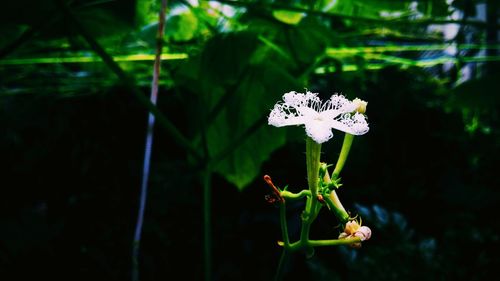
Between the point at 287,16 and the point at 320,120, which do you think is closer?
the point at 320,120

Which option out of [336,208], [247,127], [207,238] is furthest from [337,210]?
[247,127]

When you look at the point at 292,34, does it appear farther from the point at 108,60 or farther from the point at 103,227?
the point at 103,227

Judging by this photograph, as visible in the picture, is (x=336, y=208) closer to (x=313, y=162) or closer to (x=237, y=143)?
(x=313, y=162)

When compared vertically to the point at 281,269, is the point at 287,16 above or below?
above

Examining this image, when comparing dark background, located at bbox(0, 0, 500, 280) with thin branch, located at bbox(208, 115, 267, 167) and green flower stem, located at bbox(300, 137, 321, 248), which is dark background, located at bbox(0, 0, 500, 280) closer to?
Result: thin branch, located at bbox(208, 115, 267, 167)

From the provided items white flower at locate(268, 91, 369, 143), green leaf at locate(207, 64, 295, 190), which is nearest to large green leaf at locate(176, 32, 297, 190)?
green leaf at locate(207, 64, 295, 190)

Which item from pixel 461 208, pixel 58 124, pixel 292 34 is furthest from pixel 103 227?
pixel 461 208

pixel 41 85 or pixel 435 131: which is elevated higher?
pixel 41 85

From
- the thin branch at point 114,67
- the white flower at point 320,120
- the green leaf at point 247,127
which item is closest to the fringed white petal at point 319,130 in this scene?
the white flower at point 320,120
